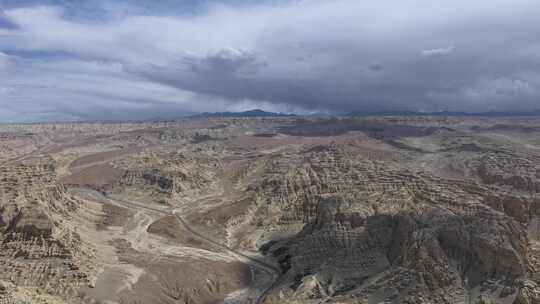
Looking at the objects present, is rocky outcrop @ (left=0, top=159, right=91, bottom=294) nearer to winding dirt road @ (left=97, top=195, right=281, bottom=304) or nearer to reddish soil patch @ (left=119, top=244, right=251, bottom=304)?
reddish soil patch @ (left=119, top=244, right=251, bottom=304)

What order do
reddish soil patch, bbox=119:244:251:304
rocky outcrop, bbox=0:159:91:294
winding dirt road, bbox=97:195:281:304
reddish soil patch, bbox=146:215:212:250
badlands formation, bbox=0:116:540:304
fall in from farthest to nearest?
reddish soil patch, bbox=146:215:212:250 → winding dirt road, bbox=97:195:281:304 → reddish soil patch, bbox=119:244:251:304 → rocky outcrop, bbox=0:159:91:294 → badlands formation, bbox=0:116:540:304

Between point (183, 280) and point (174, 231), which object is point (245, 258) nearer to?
point (183, 280)

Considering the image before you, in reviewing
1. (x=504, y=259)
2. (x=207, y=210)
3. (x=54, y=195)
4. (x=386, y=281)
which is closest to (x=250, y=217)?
(x=207, y=210)

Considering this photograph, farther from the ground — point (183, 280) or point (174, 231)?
point (174, 231)

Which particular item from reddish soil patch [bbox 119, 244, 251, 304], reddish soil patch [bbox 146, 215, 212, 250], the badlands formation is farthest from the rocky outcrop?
reddish soil patch [bbox 146, 215, 212, 250]

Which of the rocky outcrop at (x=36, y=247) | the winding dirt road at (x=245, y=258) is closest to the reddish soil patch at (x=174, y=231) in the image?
the winding dirt road at (x=245, y=258)

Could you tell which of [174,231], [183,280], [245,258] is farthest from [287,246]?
[174,231]

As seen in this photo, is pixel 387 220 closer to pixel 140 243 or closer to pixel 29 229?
pixel 140 243

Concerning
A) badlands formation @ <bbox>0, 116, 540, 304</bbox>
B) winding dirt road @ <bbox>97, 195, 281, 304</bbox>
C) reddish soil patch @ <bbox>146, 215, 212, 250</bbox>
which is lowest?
winding dirt road @ <bbox>97, 195, 281, 304</bbox>

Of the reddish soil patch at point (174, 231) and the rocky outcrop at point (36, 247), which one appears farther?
the reddish soil patch at point (174, 231)

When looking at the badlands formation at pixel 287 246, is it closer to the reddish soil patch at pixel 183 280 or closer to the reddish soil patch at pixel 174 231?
the reddish soil patch at pixel 183 280

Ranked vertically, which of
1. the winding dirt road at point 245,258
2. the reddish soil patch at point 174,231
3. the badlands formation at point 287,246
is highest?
the badlands formation at point 287,246
